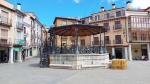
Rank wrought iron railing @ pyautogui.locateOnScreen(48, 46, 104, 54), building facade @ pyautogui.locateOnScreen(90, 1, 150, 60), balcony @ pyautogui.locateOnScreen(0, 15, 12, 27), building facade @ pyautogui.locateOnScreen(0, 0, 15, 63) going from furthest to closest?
1. building facade @ pyautogui.locateOnScreen(90, 1, 150, 60)
2. building facade @ pyautogui.locateOnScreen(0, 0, 15, 63)
3. balcony @ pyautogui.locateOnScreen(0, 15, 12, 27)
4. wrought iron railing @ pyautogui.locateOnScreen(48, 46, 104, 54)

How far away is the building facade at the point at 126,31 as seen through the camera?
108 feet

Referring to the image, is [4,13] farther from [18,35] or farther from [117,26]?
[117,26]

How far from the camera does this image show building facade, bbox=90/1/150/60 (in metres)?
33.0

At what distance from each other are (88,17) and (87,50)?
84.5 ft

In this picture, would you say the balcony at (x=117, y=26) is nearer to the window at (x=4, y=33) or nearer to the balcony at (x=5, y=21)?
the balcony at (x=5, y=21)

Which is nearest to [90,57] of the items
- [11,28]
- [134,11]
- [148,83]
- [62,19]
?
[148,83]

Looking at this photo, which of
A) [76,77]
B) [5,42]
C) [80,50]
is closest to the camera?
[76,77]

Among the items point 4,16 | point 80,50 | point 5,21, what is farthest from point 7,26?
point 80,50

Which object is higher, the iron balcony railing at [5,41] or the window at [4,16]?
the window at [4,16]

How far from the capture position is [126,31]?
3425 centimetres

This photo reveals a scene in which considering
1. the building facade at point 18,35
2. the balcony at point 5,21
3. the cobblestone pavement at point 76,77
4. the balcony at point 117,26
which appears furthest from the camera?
the balcony at point 117,26

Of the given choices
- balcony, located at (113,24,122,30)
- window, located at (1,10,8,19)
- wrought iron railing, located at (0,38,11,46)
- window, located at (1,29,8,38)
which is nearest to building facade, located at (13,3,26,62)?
wrought iron railing, located at (0,38,11,46)

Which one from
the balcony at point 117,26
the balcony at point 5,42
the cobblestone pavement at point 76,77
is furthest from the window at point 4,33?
the balcony at point 117,26

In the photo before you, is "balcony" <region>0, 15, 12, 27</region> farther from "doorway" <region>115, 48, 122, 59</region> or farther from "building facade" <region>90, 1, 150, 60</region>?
"doorway" <region>115, 48, 122, 59</region>
